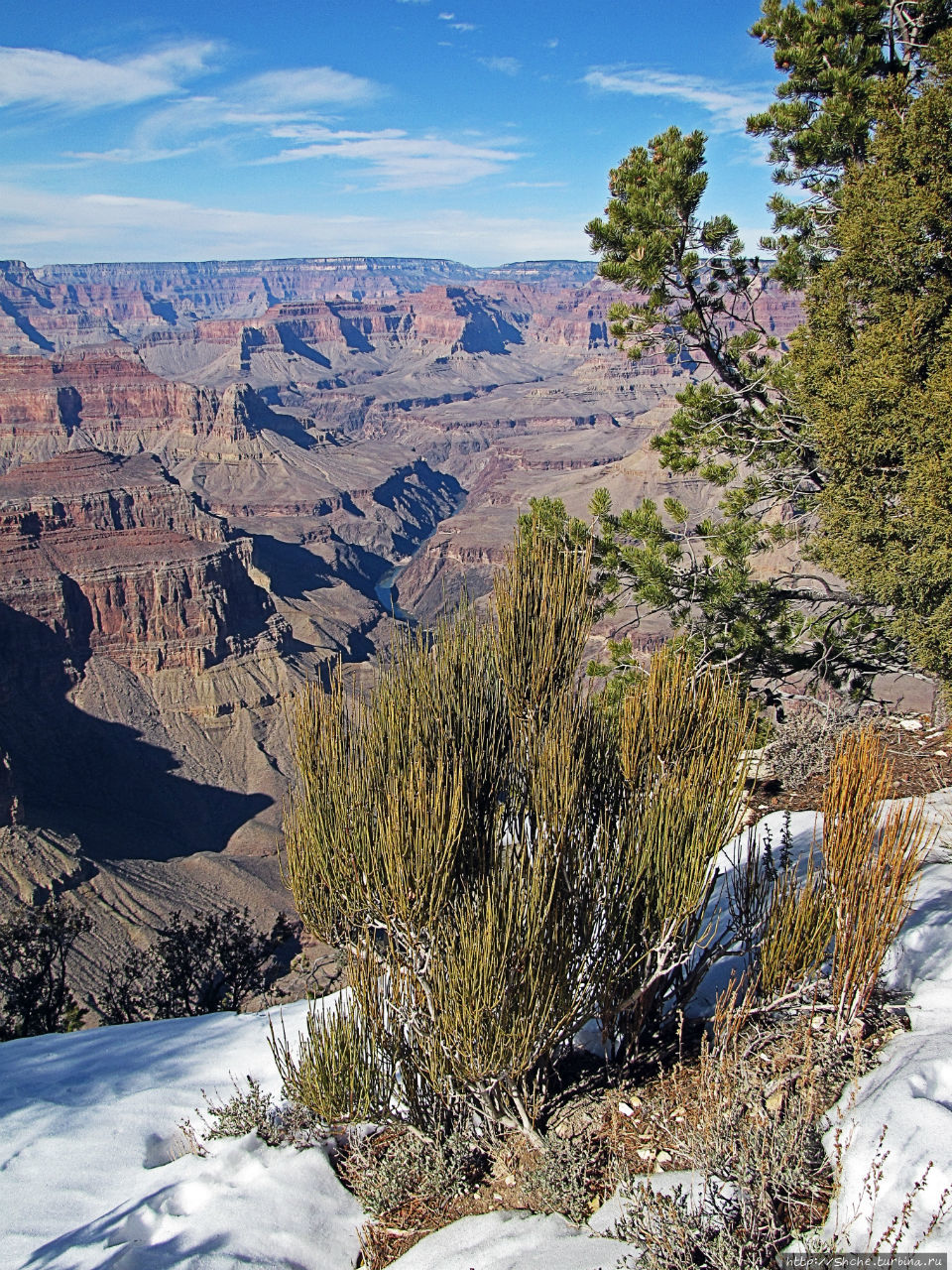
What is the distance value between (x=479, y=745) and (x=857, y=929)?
3.05m

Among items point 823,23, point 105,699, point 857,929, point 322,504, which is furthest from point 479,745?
point 322,504

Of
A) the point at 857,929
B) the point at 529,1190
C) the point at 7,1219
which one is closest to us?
the point at 857,929

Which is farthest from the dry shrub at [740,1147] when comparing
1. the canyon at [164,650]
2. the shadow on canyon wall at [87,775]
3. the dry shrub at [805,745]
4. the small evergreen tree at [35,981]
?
the shadow on canyon wall at [87,775]

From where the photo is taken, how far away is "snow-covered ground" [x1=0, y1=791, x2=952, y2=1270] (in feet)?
16.1

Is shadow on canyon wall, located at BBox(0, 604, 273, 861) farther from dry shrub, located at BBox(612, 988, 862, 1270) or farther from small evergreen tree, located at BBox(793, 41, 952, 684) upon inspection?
dry shrub, located at BBox(612, 988, 862, 1270)

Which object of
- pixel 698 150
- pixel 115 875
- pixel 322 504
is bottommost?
pixel 115 875


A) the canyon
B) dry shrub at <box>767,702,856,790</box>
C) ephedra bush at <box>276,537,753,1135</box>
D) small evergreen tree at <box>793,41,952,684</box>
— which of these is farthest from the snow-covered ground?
the canyon

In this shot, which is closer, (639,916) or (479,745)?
(639,916)

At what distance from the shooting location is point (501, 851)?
240 inches

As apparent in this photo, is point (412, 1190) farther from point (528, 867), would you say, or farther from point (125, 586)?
point (125, 586)

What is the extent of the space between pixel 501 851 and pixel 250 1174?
3457 millimetres

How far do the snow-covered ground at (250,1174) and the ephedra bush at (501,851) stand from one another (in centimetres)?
94

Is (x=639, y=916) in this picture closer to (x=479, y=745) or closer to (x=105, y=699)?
(x=479, y=745)

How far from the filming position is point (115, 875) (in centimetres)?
4141
